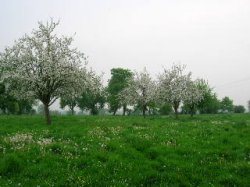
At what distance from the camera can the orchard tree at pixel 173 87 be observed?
2172 inches

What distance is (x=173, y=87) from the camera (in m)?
57.1

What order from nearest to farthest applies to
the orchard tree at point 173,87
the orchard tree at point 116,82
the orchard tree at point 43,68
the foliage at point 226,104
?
the orchard tree at point 43,68, the orchard tree at point 173,87, the orchard tree at point 116,82, the foliage at point 226,104

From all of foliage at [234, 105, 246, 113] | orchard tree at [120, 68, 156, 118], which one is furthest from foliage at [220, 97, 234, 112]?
orchard tree at [120, 68, 156, 118]

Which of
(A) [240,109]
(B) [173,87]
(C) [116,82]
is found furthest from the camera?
(A) [240,109]

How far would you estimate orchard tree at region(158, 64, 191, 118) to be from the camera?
55.2 m

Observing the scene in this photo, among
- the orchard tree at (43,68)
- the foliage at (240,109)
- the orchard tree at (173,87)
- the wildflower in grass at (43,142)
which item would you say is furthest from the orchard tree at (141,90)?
the foliage at (240,109)

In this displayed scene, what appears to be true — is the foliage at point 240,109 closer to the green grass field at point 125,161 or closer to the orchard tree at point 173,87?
the orchard tree at point 173,87

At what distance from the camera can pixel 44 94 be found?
34.3 meters

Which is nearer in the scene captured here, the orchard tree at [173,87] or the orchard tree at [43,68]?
the orchard tree at [43,68]

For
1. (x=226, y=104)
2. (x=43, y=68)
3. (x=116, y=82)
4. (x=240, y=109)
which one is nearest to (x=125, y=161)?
(x=43, y=68)

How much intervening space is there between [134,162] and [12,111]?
7825 centimetres

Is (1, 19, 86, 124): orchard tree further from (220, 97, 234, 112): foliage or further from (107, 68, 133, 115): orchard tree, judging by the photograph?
(220, 97, 234, 112): foliage

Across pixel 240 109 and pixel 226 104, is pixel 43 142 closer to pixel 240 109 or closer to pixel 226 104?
pixel 240 109

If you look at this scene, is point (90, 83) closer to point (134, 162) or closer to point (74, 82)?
point (74, 82)
